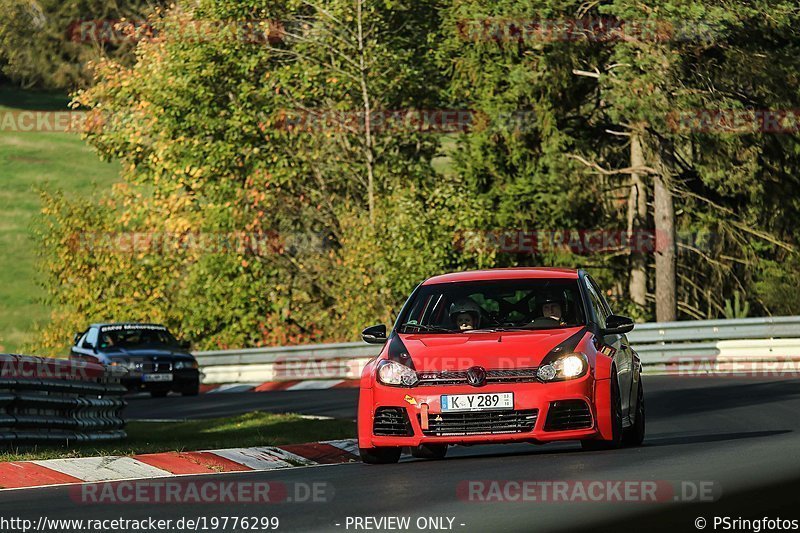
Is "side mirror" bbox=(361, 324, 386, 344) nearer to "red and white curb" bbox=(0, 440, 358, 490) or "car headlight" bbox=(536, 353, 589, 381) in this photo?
"red and white curb" bbox=(0, 440, 358, 490)

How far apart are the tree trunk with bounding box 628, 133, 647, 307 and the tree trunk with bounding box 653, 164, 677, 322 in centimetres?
286

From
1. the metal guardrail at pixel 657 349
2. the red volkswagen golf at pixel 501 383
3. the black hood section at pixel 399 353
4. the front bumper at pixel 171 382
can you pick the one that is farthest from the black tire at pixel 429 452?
the front bumper at pixel 171 382

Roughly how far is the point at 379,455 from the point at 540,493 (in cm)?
353

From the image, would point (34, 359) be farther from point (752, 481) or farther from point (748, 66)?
point (748, 66)

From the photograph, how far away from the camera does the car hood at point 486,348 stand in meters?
13.1

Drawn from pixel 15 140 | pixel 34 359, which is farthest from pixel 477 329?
pixel 15 140

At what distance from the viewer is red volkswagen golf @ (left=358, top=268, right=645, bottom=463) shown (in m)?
13.0

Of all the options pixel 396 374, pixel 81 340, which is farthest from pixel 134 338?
pixel 396 374

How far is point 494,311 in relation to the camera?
14.5m

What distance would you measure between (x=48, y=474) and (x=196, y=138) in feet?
95.9

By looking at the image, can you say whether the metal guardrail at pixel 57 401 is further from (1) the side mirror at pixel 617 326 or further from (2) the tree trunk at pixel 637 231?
(2) the tree trunk at pixel 637 231

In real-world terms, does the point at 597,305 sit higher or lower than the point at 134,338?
higher

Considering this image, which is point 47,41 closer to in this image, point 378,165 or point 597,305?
point 378,165

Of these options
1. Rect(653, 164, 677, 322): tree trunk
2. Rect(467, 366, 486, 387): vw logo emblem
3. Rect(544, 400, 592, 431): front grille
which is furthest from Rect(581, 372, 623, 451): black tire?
Rect(653, 164, 677, 322): tree trunk
